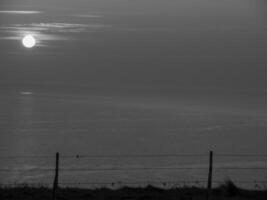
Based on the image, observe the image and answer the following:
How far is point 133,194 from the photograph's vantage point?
54.9 ft

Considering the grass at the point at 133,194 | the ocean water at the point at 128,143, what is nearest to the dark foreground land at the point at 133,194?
the grass at the point at 133,194

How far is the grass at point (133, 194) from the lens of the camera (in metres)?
A: 15.9

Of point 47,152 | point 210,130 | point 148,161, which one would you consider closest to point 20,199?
point 148,161

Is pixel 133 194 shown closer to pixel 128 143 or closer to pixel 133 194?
pixel 133 194

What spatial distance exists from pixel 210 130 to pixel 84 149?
3355 cm

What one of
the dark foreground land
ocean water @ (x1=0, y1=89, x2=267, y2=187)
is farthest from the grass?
ocean water @ (x1=0, y1=89, x2=267, y2=187)

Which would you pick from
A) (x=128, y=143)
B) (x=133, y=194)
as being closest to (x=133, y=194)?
(x=133, y=194)

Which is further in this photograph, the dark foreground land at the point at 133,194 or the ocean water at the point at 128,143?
the ocean water at the point at 128,143

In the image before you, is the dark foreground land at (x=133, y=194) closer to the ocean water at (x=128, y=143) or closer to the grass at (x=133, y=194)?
the grass at (x=133, y=194)

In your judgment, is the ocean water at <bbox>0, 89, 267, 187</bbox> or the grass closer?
the grass

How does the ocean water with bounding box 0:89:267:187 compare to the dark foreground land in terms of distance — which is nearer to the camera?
the dark foreground land

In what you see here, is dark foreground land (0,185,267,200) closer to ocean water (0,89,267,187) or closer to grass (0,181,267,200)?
grass (0,181,267,200)

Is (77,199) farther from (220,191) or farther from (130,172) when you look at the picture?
(130,172)

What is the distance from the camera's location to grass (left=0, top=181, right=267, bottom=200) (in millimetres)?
15898
